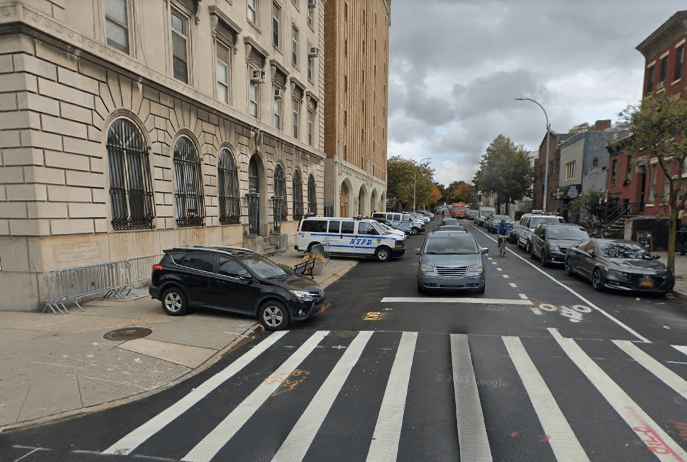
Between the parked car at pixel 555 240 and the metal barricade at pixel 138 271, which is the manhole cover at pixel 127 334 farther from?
the parked car at pixel 555 240

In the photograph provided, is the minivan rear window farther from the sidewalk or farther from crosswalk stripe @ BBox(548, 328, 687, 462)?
crosswalk stripe @ BBox(548, 328, 687, 462)

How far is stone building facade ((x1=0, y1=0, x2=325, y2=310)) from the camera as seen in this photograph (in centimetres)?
844

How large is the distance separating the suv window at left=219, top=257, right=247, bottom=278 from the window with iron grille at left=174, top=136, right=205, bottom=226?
5.87 meters

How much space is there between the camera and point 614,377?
5.38 meters

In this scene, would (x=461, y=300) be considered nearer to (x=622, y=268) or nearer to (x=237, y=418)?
(x=622, y=268)

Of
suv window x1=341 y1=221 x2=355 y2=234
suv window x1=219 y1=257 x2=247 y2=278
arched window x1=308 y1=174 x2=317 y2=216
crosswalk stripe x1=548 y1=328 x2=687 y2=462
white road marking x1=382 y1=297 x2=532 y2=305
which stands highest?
arched window x1=308 y1=174 x2=317 y2=216

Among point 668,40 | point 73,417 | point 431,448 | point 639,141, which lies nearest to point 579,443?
point 431,448

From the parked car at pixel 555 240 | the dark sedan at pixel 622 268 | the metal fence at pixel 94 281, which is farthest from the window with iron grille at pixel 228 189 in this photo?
the dark sedan at pixel 622 268

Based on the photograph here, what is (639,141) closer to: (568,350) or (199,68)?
(568,350)

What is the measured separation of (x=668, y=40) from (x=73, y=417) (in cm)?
3155

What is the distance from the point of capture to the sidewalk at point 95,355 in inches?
187

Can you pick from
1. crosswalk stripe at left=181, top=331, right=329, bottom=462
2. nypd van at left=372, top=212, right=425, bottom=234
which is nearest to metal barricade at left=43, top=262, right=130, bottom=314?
crosswalk stripe at left=181, top=331, right=329, bottom=462

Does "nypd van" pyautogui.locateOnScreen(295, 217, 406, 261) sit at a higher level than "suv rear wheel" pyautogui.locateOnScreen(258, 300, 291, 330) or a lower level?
higher

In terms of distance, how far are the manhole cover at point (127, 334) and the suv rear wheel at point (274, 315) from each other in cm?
224
